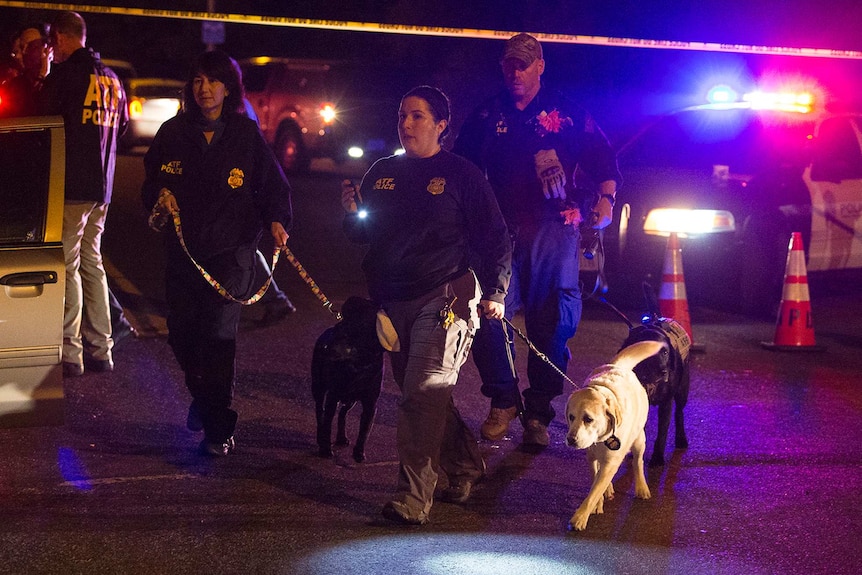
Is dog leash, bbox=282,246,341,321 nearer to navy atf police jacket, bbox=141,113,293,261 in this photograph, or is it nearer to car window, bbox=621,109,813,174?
navy atf police jacket, bbox=141,113,293,261

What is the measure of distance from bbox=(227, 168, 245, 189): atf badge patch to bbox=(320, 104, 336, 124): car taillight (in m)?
12.1

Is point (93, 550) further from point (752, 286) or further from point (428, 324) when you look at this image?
point (752, 286)

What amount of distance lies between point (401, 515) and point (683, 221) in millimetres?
5626

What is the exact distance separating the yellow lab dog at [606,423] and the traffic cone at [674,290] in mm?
3278

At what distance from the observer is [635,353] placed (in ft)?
17.7

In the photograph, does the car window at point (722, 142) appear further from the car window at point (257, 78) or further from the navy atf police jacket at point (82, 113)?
the car window at point (257, 78)

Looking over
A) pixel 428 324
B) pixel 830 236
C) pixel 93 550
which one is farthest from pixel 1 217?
pixel 830 236

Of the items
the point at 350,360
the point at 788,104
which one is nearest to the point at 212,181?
the point at 350,360

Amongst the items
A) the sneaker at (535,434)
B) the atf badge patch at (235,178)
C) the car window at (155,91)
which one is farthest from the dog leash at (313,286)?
the car window at (155,91)

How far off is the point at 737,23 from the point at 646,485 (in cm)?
1232

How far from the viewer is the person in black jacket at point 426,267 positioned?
4938 millimetres

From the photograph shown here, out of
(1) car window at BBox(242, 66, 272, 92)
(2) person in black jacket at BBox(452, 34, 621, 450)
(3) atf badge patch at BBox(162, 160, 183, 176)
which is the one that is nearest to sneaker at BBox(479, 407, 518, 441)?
(2) person in black jacket at BBox(452, 34, 621, 450)

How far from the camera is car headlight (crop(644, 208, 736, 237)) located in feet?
32.3

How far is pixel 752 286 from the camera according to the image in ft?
33.6
